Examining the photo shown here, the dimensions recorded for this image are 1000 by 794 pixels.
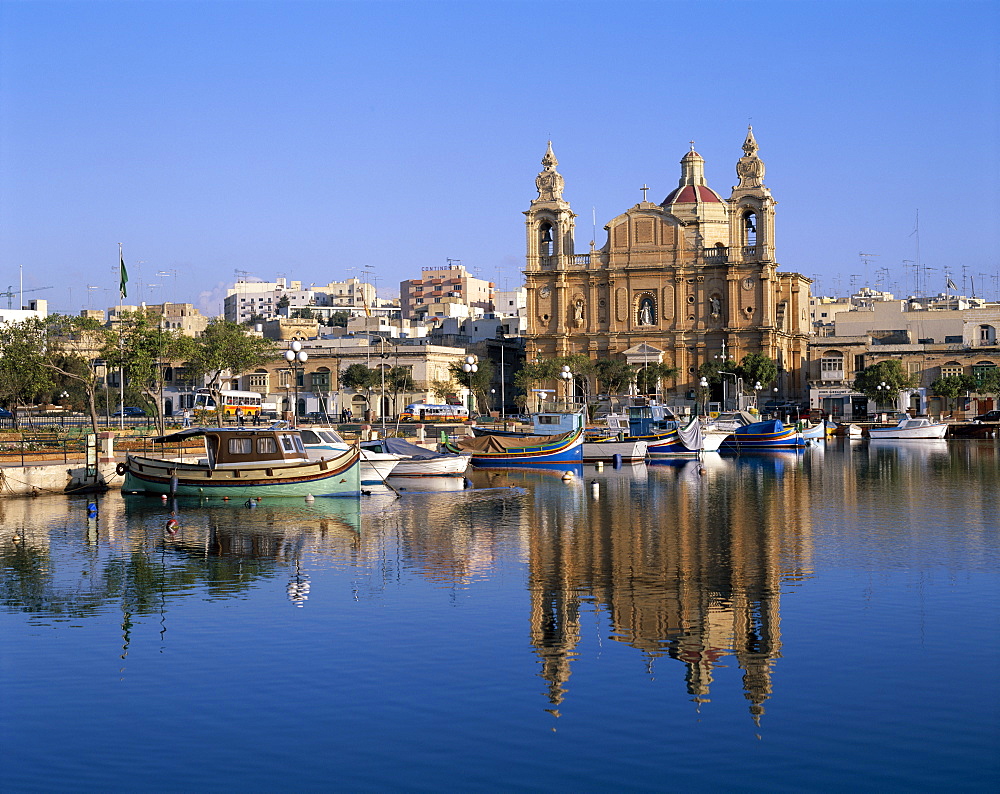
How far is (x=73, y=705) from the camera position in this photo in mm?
13695

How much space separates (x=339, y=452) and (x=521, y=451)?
12586 millimetres

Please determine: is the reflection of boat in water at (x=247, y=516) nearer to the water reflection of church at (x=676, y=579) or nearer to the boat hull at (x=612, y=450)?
the water reflection of church at (x=676, y=579)

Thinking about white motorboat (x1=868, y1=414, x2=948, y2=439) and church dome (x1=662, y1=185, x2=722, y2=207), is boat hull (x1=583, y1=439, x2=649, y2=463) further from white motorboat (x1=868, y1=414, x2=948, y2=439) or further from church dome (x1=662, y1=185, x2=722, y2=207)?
church dome (x1=662, y1=185, x2=722, y2=207)

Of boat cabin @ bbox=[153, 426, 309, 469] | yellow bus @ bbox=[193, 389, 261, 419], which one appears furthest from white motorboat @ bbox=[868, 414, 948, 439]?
boat cabin @ bbox=[153, 426, 309, 469]

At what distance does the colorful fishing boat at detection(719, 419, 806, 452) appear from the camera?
214 feet

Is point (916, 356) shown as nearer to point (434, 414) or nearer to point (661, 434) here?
point (434, 414)

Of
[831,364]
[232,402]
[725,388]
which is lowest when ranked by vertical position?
[232,402]

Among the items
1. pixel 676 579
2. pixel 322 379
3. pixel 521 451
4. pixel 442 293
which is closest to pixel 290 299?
pixel 442 293

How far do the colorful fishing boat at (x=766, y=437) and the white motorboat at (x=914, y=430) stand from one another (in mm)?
17277

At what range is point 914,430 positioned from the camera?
7981 cm

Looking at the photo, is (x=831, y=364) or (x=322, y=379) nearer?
(x=322, y=379)

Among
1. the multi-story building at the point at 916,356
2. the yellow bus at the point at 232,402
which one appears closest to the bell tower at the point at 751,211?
the multi-story building at the point at 916,356

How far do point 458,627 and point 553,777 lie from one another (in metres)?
6.17

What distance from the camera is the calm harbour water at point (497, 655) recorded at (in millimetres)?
11703
